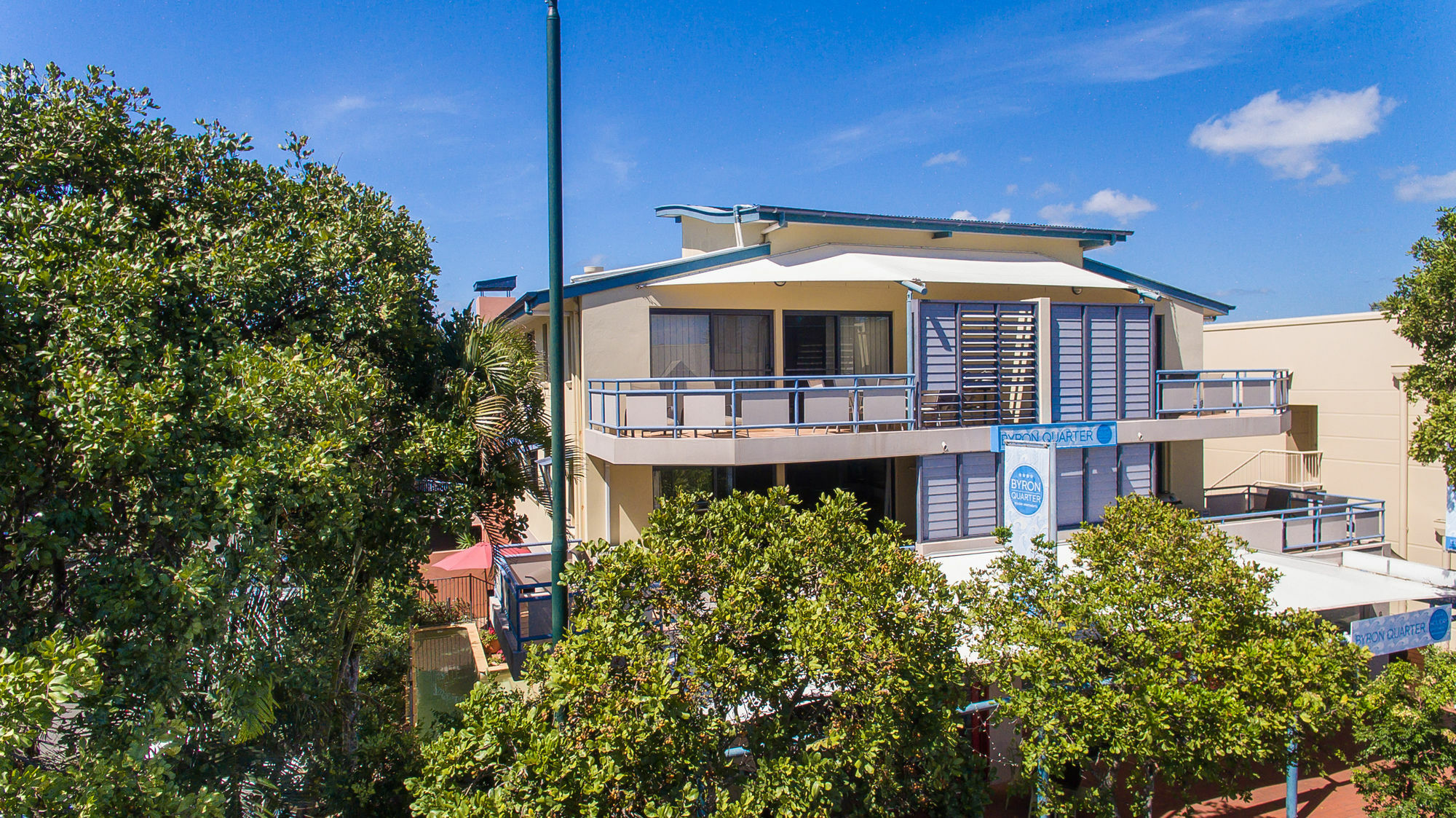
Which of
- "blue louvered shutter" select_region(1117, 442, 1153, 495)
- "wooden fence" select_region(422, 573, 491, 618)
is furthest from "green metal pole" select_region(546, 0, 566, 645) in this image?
"wooden fence" select_region(422, 573, 491, 618)

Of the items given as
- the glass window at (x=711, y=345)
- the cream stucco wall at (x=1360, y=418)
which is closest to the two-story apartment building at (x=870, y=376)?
the glass window at (x=711, y=345)

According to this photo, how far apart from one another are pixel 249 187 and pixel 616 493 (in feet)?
24.1

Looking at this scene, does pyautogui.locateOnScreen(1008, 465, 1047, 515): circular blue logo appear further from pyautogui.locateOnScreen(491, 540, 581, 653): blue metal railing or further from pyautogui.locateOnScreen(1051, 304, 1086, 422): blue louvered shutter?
pyautogui.locateOnScreen(491, 540, 581, 653): blue metal railing

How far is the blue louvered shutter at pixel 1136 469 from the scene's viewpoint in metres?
15.8

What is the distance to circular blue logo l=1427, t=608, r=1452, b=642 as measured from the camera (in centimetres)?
1141

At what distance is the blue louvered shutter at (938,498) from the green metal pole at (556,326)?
8300mm

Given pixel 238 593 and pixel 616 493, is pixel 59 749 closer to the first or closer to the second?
pixel 238 593

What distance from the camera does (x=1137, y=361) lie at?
52.6ft

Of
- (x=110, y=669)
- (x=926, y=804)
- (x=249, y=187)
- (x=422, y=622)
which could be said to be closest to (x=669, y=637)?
(x=926, y=804)

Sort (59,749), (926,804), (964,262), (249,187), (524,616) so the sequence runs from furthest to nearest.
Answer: (964,262) < (524,616) < (249,187) < (926,804) < (59,749)

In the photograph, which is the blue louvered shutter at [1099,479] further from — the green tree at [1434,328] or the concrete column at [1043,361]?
the green tree at [1434,328]

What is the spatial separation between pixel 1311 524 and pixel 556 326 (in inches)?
647

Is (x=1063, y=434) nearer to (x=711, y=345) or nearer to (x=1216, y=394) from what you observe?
(x=1216, y=394)

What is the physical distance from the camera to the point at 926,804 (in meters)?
8.00
